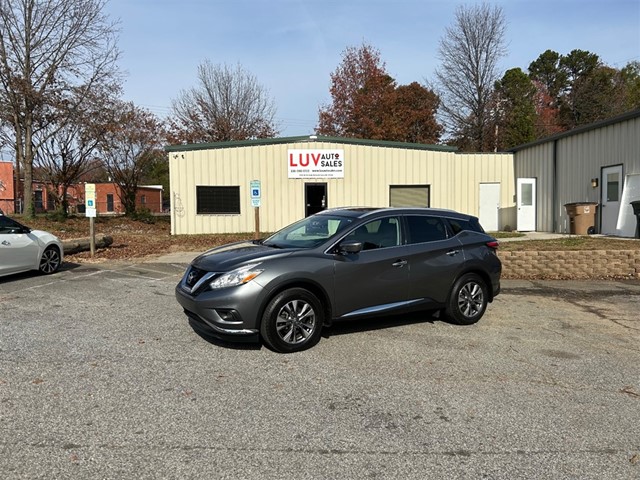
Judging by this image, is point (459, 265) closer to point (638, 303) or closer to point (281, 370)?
point (281, 370)

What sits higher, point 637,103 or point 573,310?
point 637,103

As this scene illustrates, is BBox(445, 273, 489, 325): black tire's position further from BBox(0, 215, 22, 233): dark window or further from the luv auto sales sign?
the luv auto sales sign

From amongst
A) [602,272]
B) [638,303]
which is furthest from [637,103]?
[638,303]

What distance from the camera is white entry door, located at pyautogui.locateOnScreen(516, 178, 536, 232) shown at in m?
19.9

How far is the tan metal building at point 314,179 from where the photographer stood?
63.1 feet

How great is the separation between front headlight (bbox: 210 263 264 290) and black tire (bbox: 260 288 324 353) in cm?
35

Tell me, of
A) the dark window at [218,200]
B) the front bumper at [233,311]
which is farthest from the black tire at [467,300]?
the dark window at [218,200]

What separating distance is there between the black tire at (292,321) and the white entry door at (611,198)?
13.5 m

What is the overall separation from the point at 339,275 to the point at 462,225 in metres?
2.38

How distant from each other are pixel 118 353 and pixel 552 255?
9.27 m

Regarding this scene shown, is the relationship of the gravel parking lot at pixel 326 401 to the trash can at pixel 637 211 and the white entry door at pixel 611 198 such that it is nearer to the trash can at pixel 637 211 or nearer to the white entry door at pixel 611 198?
the trash can at pixel 637 211

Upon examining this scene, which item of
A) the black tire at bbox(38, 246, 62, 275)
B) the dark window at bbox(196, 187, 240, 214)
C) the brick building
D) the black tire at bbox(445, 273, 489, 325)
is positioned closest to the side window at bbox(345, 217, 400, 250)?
the black tire at bbox(445, 273, 489, 325)

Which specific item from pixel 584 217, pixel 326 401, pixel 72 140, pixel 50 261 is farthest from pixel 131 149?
pixel 326 401

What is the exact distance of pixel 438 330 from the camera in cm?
640
